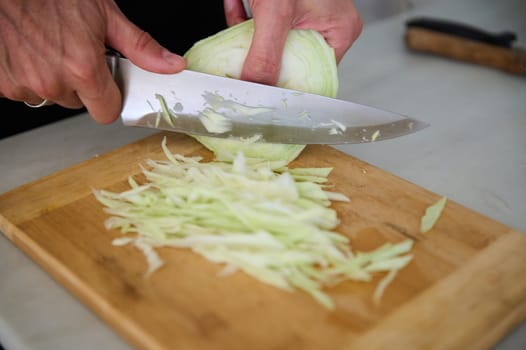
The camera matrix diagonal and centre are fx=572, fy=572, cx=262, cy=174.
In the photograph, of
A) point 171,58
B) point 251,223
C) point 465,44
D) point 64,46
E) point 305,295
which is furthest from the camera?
point 465,44

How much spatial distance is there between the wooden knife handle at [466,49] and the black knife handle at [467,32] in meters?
0.02

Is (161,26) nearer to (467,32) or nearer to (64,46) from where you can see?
(64,46)

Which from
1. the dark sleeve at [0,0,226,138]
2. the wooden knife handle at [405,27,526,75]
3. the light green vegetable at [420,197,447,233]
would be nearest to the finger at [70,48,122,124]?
the dark sleeve at [0,0,226,138]

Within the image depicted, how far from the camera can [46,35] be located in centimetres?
161

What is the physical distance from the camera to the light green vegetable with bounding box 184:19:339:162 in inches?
73.9

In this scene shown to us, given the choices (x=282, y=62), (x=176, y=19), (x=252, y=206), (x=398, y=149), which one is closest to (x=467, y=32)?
(x=398, y=149)

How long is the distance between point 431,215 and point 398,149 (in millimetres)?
573

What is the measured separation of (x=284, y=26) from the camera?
70.7 inches

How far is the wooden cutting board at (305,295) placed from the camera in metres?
1.19

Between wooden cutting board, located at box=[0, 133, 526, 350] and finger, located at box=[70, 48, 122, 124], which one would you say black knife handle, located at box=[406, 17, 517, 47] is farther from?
finger, located at box=[70, 48, 122, 124]

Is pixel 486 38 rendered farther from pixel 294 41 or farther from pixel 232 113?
pixel 232 113

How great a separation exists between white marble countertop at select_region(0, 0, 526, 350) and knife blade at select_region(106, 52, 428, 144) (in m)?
0.24

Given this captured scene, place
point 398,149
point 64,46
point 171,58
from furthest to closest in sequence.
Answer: point 398,149
point 171,58
point 64,46

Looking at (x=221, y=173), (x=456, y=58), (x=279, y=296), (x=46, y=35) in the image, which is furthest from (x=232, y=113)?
(x=456, y=58)
